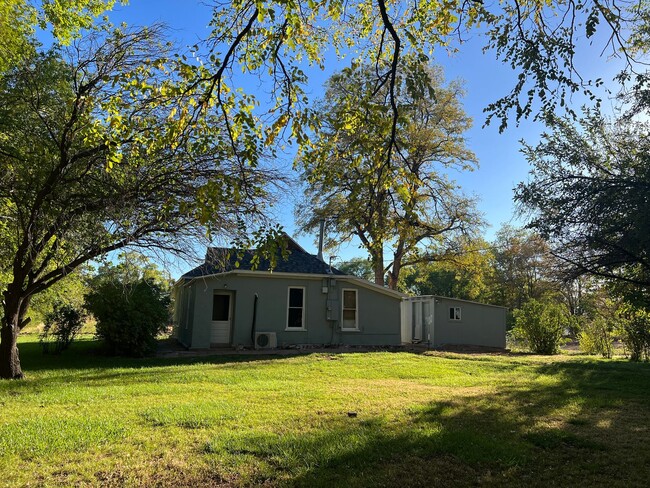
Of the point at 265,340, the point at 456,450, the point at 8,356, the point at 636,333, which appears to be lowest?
the point at 456,450

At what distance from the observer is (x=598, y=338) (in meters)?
20.9

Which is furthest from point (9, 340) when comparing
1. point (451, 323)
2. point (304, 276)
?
point (451, 323)

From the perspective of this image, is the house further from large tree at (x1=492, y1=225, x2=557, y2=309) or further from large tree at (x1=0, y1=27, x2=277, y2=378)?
large tree at (x1=492, y1=225, x2=557, y2=309)

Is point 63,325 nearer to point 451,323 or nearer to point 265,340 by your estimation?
point 265,340

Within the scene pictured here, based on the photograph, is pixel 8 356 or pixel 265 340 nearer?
pixel 8 356

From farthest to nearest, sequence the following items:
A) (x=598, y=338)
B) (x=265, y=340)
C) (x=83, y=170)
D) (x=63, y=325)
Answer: (x=598, y=338), (x=265, y=340), (x=63, y=325), (x=83, y=170)

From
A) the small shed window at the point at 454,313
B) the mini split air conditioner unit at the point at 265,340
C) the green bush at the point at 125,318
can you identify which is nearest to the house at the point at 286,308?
the mini split air conditioner unit at the point at 265,340

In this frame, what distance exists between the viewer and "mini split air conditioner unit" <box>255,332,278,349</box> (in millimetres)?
16156

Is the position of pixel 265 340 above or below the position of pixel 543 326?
below

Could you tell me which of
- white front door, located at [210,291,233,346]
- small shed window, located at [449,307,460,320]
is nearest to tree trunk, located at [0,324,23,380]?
white front door, located at [210,291,233,346]

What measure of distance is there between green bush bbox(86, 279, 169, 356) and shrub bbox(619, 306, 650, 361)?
15365 mm

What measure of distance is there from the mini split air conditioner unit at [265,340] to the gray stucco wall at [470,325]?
7.80 meters

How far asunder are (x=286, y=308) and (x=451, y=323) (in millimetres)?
8314

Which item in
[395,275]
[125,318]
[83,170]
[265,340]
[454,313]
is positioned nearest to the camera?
[83,170]
